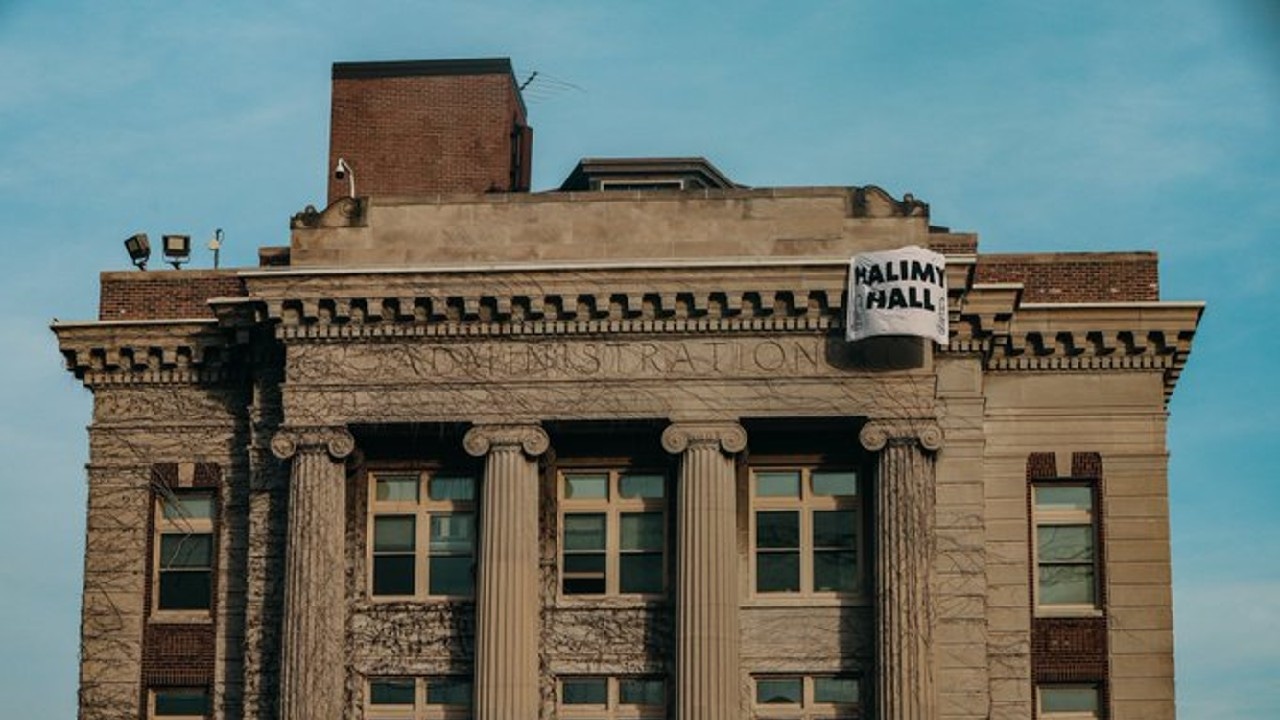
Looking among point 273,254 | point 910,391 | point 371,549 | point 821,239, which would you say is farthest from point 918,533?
point 273,254

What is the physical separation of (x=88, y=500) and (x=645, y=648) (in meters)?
11.0

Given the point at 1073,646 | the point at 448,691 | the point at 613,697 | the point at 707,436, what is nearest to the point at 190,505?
the point at 448,691

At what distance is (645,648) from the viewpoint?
4875cm

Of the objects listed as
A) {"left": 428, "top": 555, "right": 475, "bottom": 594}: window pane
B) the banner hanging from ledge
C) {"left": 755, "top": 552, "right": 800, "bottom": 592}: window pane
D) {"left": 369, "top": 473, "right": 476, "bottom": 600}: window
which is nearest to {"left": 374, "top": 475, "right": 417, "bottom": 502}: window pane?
{"left": 369, "top": 473, "right": 476, "bottom": 600}: window

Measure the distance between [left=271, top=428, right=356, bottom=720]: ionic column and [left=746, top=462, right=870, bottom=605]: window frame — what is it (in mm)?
7143

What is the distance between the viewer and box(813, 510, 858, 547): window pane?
162 feet

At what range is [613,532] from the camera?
49.8 metres

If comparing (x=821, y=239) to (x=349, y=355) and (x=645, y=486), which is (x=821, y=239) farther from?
(x=349, y=355)

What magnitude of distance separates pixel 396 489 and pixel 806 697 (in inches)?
325

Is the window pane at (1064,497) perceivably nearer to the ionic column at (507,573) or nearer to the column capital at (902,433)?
the column capital at (902,433)

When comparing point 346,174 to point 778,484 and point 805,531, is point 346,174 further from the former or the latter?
point 805,531

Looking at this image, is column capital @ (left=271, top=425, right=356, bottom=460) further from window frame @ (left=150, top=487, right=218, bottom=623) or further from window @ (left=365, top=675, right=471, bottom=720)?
window @ (left=365, top=675, right=471, bottom=720)

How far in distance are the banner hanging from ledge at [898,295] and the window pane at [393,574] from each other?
8828 millimetres

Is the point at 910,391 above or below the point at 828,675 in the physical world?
above
